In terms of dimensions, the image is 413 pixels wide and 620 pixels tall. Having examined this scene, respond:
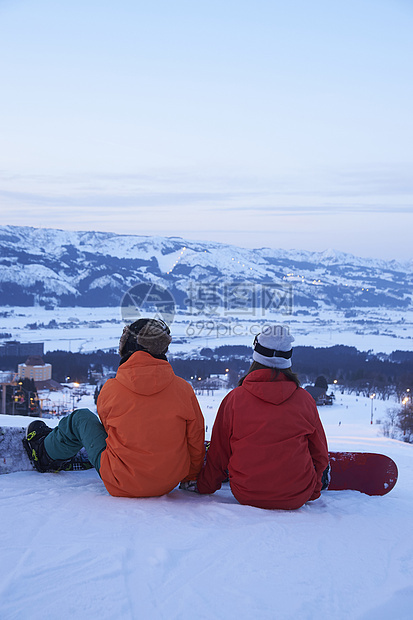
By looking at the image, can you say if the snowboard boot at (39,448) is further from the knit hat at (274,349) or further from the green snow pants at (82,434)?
the knit hat at (274,349)

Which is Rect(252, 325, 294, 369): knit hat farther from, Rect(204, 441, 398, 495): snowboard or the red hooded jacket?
Rect(204, 441, 398, 495): snowboard

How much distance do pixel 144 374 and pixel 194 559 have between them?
805 millimetres

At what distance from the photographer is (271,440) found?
2.24 metres

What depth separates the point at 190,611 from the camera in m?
1.39

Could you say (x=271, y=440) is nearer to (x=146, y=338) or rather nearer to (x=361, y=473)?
(x=146, y=338)

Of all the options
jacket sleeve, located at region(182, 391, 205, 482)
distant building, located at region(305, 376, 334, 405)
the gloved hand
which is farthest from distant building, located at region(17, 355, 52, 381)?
jacket sleeve, located at region(182, 391, 205, 482)

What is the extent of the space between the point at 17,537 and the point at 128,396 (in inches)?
27.6

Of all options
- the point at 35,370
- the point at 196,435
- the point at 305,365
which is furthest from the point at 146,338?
the point at 305,365

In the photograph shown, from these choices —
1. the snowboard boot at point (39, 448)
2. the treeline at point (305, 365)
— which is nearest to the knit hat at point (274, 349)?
the snowboard boot at point (39, 448)

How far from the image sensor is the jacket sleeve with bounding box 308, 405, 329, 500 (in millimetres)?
2334

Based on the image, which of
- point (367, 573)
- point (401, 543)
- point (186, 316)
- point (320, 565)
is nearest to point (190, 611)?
point (320, 565)

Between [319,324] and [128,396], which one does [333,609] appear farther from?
[319,324]

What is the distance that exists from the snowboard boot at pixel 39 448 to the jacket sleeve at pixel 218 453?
868mm

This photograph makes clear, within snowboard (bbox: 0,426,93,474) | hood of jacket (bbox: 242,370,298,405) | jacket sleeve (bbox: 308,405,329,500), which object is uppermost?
hood of jacket (bbox: 242,370,298,405)
